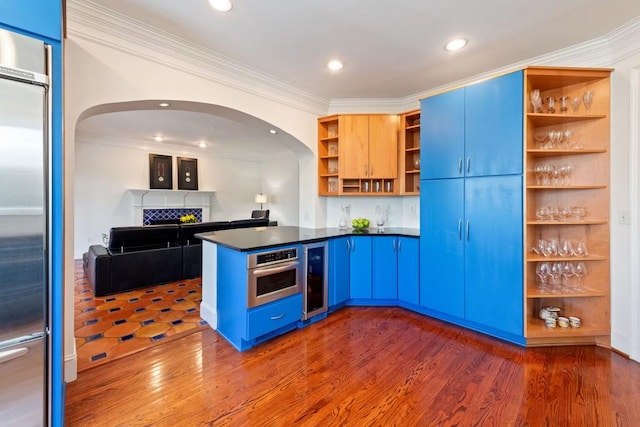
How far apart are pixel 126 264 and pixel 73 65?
2.65m

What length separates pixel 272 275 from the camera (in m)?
2.40

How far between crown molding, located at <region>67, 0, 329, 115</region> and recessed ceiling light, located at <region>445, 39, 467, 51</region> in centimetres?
162

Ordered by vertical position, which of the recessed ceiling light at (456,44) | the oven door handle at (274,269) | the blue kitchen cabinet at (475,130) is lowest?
the oven door handle at (274,269)

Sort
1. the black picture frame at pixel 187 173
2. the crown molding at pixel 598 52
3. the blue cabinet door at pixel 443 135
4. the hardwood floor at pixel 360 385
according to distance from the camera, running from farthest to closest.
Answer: the black picture frame at pixel 187 173, the blue cabinet door at pixel 443 135, the crown molding at pixel 598 52, the hardwood floor at pixel 360 385

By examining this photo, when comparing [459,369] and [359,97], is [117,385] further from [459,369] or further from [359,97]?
[359,97]

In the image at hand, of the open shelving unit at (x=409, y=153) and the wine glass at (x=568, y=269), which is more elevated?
the open shelving unit at (x=409, y=153)

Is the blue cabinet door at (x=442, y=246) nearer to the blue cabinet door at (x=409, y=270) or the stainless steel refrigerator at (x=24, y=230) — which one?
the blue cabinet door at (x=409, y=270)

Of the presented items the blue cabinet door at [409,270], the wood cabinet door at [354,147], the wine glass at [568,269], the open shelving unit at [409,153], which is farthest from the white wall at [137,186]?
the wine glass at [568,269]

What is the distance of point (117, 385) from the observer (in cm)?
183

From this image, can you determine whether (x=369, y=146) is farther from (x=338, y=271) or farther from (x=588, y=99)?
(x=588, y=99)

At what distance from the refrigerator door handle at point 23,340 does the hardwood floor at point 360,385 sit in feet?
2.32

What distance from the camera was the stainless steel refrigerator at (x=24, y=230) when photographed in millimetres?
1086

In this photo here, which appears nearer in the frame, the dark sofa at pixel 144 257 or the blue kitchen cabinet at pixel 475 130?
the blue kitchen cabinet at pixel 475 130

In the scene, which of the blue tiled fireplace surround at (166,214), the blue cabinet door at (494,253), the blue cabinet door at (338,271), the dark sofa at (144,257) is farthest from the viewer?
the blue tiled fireplace surround at (166,214)
